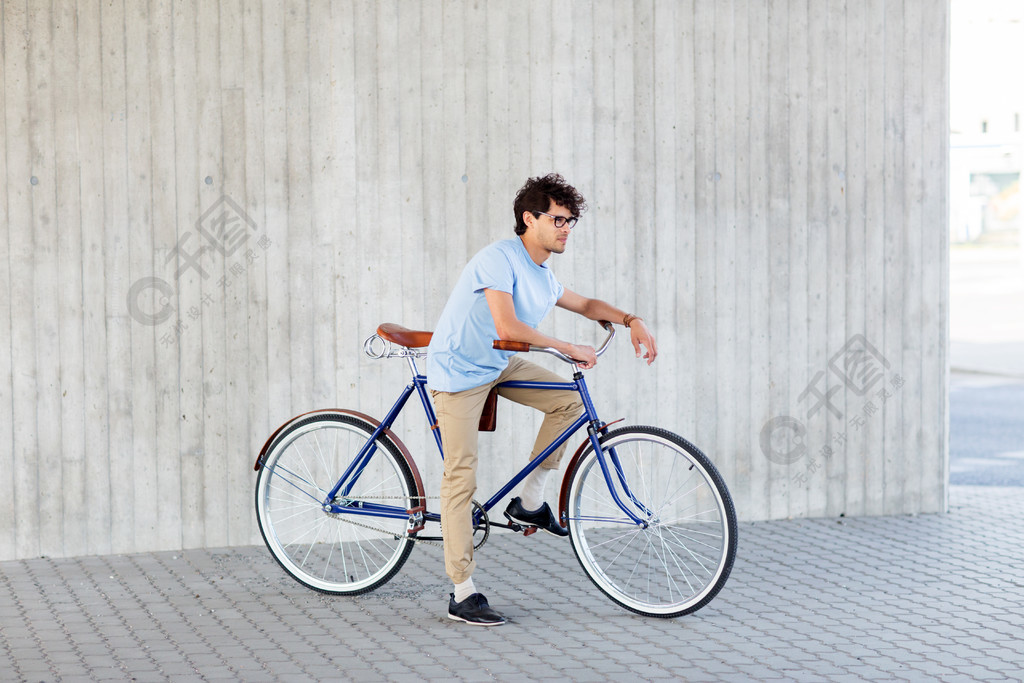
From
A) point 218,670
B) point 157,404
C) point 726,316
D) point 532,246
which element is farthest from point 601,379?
point 218,670

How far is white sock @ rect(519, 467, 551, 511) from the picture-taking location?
501 cm

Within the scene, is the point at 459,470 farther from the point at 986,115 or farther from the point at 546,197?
the point at 986,115

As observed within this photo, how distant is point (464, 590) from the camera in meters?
4.83

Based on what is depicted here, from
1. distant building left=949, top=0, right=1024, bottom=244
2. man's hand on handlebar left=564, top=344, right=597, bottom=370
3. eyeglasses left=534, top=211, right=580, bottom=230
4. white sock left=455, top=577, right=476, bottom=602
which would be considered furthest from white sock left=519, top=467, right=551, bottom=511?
distant building left=949, top=0, right=1024, bottom=244

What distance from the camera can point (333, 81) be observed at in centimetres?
613

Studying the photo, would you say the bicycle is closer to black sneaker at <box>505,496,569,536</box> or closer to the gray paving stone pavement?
black sneaker at <box>505,496,569,536</box>

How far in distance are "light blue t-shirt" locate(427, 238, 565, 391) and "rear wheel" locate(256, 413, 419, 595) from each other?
1.74ft

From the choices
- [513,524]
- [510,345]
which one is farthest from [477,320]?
[513,524]

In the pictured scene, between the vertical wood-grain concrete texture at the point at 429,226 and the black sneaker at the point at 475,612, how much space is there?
1.60 m

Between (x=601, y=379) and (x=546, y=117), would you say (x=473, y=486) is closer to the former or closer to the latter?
(x=601, y=379)

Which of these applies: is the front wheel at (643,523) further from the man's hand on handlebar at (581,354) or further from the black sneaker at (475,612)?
the black sneaker at (475,612)

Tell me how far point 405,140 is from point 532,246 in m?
1.64

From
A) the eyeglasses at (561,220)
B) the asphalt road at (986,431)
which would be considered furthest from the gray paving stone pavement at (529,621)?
the asphalt road at (986,431)

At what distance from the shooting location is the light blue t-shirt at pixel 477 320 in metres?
4.75
